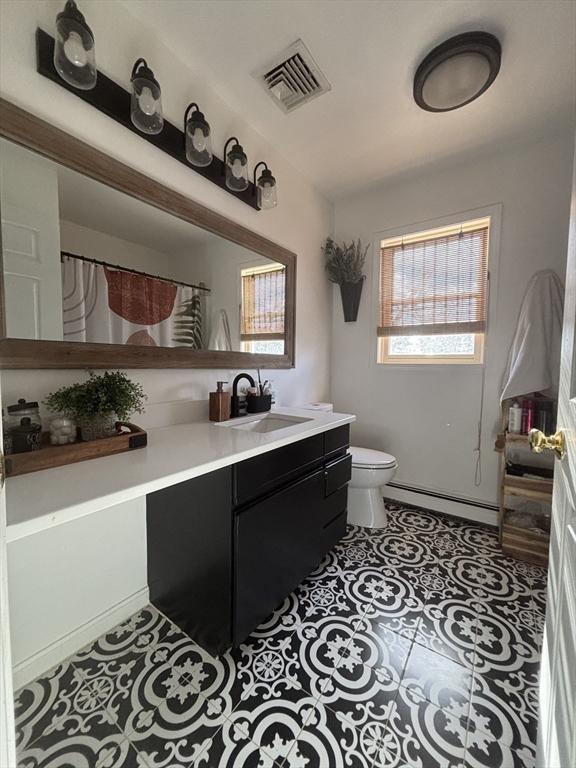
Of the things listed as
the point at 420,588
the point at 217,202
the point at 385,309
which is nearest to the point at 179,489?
the point at 420,588

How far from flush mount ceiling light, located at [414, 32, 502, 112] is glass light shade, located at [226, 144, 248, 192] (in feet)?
2.97

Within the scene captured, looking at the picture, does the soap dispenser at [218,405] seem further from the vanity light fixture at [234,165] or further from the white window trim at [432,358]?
the white window trim at [432,358]

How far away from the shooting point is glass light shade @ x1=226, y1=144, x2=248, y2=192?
1.55m

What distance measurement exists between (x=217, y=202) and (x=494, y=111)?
5.22 ft

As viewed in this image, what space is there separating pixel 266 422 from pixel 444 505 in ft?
5.04

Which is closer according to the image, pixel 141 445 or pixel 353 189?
pixel 141 445

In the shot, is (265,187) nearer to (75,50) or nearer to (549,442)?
(75,50)

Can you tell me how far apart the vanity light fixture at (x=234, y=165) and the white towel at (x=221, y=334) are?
2.19 ft

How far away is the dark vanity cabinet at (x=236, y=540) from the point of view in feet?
3.54

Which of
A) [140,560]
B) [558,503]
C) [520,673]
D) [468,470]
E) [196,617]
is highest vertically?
[558,503]

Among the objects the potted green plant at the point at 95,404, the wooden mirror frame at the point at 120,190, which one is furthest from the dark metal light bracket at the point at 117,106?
the potted green plant at the point at 95,404

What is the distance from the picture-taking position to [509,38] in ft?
4.21

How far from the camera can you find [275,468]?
121 centimetres

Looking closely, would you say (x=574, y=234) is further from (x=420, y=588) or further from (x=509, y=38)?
(x=420, y=588)
